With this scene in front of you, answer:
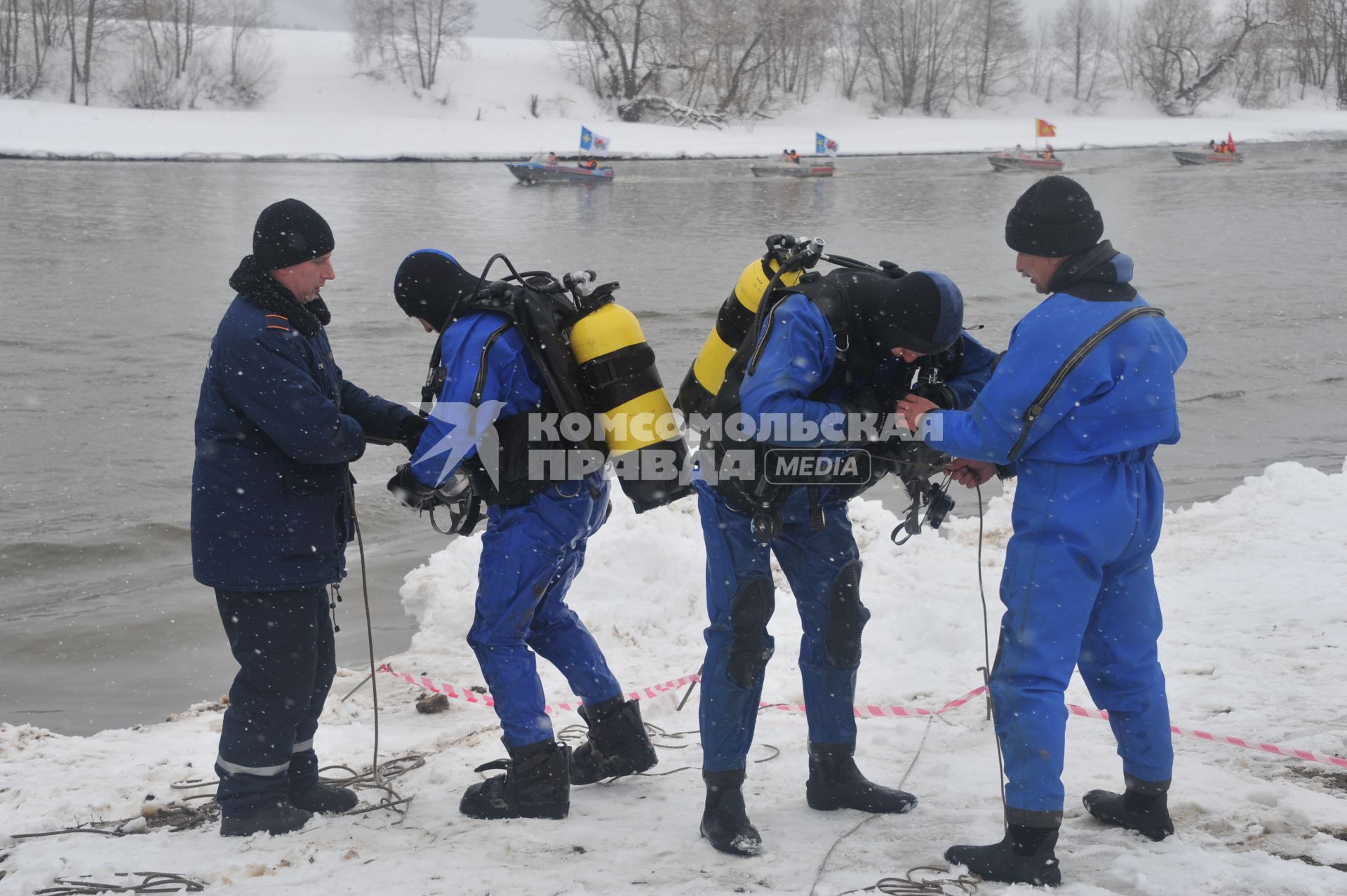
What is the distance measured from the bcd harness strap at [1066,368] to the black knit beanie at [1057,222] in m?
0.24

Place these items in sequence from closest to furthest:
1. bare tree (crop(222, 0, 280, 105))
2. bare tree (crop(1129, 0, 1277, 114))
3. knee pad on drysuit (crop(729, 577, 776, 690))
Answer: knee pad on drysuit (crop(729, 577, 776, 690)), bare tree (crop(222, 0, 280, 105)), bare tree (crop(1129, 0, 1277, 114))

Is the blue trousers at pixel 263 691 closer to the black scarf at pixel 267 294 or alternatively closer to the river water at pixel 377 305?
the black scarf at pixel 267 294

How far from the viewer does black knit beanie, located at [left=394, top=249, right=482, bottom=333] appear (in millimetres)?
3873

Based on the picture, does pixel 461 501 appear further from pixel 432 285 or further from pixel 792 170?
pixel 792 170

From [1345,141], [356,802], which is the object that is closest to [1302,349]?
[356,802]

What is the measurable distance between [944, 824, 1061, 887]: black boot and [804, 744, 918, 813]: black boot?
559 mm

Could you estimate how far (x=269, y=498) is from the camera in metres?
3.58

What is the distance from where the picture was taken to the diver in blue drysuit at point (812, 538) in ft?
11.2

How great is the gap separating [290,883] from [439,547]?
186 inches

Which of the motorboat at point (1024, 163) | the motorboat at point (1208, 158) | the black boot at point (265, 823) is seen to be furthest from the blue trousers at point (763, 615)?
the motorboat at point (1208, 158)

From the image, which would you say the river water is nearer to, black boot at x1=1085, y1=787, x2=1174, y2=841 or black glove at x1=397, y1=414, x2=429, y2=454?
black glove at x1=397, y1=414, x2=429, y2=454

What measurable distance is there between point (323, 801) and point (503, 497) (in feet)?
3.75

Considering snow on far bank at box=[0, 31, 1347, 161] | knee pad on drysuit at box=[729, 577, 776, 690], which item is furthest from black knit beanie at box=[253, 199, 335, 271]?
snow on far bank at box=[0, 31, 1347, 161]

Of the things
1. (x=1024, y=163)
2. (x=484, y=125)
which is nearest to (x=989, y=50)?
(x=1024, y=163)
